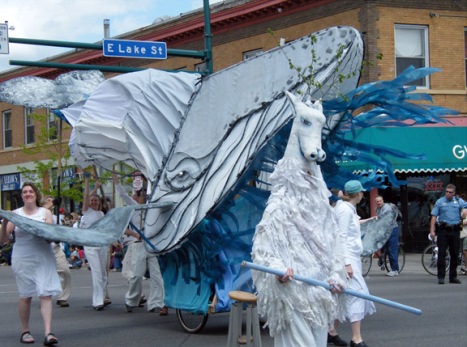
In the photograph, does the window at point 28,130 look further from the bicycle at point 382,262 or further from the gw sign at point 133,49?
the bicycle at point 382,262

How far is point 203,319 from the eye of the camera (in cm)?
997

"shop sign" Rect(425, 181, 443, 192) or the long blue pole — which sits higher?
"shop sign" Rect(425, 181, 443, 192)

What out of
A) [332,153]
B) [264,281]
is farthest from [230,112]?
[264,281]

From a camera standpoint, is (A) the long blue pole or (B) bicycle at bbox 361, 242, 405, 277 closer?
(A) the long blue pole

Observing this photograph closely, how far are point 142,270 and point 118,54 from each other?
5.95m

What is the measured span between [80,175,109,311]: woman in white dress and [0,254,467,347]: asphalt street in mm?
287

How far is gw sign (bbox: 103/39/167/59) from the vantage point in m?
16.3

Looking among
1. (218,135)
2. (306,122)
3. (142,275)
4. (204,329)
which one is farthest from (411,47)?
(306,122)

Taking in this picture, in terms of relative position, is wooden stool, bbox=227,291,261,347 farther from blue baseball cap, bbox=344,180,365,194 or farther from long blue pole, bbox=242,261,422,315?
blue baseball cap, bbox=344,180,365,194

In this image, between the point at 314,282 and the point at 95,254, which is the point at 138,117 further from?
the point at 314,282

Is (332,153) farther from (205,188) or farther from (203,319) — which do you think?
(203,319)

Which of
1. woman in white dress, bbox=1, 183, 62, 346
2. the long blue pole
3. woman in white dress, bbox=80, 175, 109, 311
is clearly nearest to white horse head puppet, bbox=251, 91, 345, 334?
the long blue pole

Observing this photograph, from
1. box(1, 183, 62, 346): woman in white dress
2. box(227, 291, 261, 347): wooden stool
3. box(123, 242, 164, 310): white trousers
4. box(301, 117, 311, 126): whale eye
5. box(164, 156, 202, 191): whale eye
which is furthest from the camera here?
box(123, 242, 164, 310): white trousers

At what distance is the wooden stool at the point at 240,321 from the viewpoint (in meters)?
6.31
